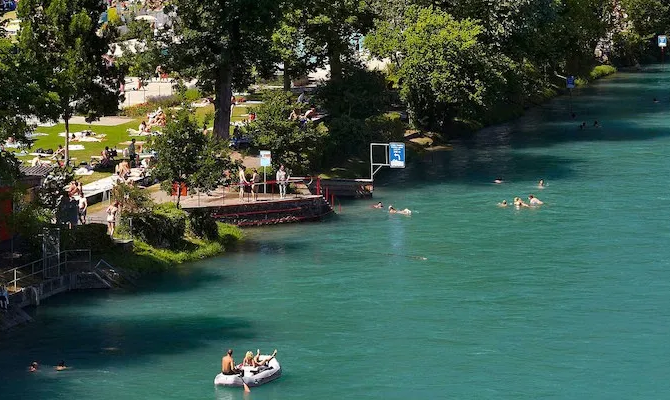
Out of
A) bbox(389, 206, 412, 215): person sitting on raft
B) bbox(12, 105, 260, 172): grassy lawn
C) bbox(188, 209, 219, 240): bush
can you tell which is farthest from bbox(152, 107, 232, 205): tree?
bbox(389, 206, 412, 215): person sitting on raft

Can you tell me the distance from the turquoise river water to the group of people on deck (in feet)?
2.79

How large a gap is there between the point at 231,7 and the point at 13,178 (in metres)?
27.8

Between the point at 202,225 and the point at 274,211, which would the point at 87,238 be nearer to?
the point at 202,225

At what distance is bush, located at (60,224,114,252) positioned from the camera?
64.9 metres

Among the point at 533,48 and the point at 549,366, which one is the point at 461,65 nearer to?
the point at 533,48

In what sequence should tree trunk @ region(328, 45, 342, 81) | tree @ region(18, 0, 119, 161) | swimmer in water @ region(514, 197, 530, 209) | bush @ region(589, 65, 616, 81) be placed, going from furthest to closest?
bush @ region(589, 65, 616, 81) < tree trunk @ region(328, 45, 342, 81) < swimmer in water @ region(514, 197, 530, 209) < tree @ region(18, 0, 119, 161)

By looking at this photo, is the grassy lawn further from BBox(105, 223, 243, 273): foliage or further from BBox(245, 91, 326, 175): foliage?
BBox(105, 223, 243, 273): foliage

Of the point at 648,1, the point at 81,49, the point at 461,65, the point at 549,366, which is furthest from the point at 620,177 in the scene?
the point at 648,1

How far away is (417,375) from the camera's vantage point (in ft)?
172

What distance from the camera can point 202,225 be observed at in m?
72.1

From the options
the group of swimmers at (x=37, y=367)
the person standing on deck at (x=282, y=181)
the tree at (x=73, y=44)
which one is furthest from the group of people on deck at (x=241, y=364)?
the tree at (x=73, y=44)

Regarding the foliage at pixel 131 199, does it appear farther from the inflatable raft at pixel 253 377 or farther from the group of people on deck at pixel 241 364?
the inflatable raft at pixel 253 377

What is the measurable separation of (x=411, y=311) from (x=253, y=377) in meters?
11.7

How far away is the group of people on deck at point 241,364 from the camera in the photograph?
50781 millimetres
